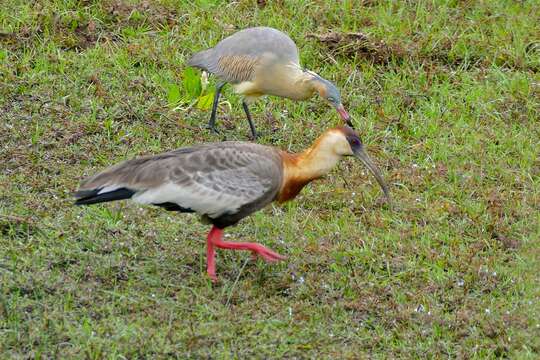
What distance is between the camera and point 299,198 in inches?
323

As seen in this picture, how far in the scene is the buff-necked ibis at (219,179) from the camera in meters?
6.69

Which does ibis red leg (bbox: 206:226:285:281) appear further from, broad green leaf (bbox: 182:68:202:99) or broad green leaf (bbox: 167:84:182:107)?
broad green leaf (bbox: 182:68:202:99)

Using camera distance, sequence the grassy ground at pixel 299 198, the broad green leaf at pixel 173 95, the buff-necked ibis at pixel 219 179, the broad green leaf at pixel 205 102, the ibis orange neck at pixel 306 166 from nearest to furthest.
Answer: the grassy ground at pixel 299 198
the buff-necked ibis at pixel 219 179
the ibis orange neck at pixel 306 166
the broad green leaf at pixel 173 95
the broad green leaf at pixel 205 102

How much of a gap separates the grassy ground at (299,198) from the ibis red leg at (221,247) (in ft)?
0.28

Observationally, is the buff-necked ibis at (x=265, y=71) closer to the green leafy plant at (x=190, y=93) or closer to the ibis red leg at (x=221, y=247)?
the green leafy plant at (x=190, y=93)

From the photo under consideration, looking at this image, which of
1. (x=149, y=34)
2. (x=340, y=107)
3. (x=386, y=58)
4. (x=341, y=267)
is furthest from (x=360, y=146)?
(x=149, y=34)

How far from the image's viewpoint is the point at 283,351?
19.8 feet

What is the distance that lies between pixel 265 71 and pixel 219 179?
2.44 m

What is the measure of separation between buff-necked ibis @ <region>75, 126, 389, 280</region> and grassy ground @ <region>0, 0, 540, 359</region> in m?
0.38

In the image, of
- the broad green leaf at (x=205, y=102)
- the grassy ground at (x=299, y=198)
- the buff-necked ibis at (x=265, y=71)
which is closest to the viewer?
the grassy ground at (x=299, y=198)

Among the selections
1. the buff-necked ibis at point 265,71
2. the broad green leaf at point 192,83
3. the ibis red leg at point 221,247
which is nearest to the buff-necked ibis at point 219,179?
the ibis red leg at point 221,247

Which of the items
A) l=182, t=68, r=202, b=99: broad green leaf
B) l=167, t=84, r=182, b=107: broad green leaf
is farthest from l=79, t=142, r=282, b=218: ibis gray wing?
l=182, t=68, r=202, b=99: broad green leaf

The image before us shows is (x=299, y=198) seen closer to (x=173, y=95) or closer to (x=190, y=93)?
(x=173, y=95)

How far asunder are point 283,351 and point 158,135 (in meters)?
3.31
